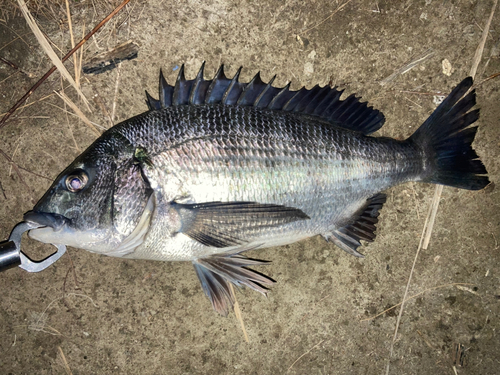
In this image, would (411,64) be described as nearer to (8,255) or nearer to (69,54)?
(69,54)

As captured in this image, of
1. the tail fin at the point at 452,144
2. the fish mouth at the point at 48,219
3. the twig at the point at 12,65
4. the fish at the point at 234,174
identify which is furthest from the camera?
the twig at the point at 12,65

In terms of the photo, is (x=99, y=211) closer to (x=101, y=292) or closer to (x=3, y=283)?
(x=101, y=292)

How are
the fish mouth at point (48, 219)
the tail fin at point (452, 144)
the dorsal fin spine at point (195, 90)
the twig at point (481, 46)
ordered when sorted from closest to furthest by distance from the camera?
the fish mouth at point (48, 219), the dorsal fin spine at point (195, 90), the tail fin at point (452, 144), the twig at point (481, 46)

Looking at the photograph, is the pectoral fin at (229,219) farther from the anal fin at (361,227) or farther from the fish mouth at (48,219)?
the fish mouth at (48,219)

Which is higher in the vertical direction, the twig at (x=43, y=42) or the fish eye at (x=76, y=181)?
the twig at (x=43, y=42)

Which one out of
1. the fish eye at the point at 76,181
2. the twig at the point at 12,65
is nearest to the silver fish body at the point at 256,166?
the fish eye at the point at 76,181

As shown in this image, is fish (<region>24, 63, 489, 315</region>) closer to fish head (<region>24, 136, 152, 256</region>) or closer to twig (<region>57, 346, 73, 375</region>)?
fish head (<region>24, 136, 152, 256</region>)

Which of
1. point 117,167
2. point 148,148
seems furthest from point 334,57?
point 117,167
